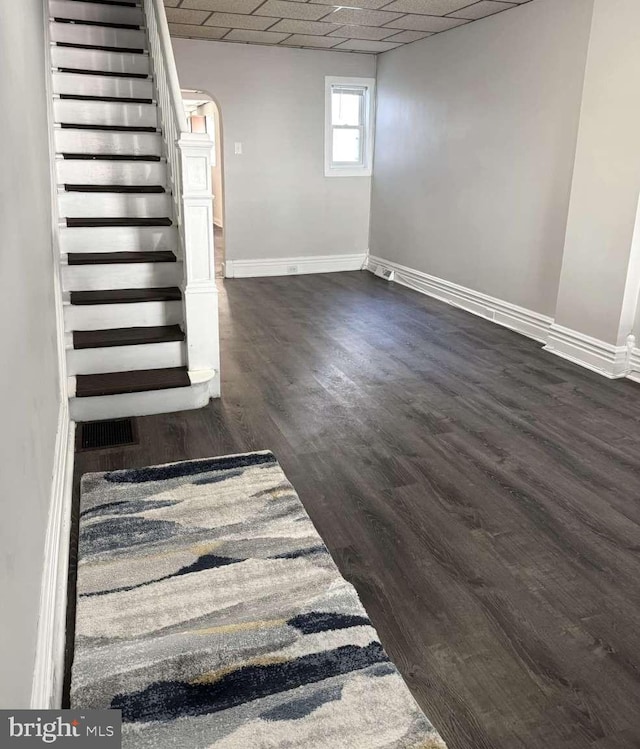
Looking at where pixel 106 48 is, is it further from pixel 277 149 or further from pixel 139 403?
pixel 139 403

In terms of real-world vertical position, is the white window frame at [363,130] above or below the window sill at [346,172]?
above

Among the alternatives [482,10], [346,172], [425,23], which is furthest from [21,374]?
[346,172]

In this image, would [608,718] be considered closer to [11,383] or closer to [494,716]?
[494,716]

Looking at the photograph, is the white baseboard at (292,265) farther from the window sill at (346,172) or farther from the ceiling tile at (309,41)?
the ceiling tile at (309,41)

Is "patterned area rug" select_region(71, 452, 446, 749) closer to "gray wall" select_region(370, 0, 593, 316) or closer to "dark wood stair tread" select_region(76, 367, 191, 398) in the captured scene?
"dark wood stair tread" select_region(76, 367, 191, 398)

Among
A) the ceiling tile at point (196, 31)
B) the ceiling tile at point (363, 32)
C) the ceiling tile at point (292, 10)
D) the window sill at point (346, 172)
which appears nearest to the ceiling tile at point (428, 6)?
the ceiling tile at point (292, 10)

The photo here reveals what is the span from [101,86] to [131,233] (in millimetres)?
1478

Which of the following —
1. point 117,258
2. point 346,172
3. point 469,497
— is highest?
point 346,172

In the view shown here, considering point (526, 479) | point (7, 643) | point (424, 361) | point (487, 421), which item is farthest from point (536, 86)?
point (7, 643)

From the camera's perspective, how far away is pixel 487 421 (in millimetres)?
3416

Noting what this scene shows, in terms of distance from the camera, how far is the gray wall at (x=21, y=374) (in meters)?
1.20

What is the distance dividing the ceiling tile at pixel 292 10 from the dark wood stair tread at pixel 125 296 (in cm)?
277

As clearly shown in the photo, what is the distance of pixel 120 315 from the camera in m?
3.62

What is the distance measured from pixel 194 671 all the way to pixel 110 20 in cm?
516
